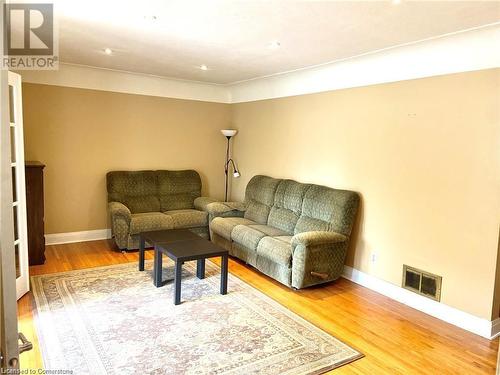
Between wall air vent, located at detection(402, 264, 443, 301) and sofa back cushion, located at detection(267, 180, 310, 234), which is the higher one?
sofa back cushion, located at detection(267, 180, 310, 234)

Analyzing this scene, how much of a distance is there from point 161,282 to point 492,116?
10.7 ft

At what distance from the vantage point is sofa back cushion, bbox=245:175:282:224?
485cm

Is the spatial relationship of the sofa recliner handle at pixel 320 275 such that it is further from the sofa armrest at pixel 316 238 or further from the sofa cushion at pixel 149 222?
the sofa cushion at pixel 149 222

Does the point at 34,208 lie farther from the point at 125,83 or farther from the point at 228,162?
the point at 228,162

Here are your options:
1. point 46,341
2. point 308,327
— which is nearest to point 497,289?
→ point 308,327

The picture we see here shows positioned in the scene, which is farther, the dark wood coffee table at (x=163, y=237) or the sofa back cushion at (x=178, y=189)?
the sofa back cushion at (x=178, y=189)

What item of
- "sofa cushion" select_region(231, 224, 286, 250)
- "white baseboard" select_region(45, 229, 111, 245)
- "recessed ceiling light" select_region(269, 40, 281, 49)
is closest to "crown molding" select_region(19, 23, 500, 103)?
"recessed ceiling light" select_region(269, 40, 281, 49)

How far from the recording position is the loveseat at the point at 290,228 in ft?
12.0

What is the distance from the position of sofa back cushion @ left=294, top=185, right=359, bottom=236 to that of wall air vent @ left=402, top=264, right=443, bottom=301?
0.70 m

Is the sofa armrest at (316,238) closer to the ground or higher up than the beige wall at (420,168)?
closer to the ground

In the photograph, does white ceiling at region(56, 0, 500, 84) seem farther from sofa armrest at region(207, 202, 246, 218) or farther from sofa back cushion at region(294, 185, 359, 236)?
sofa armrest at region(207, 202, 246, 218)

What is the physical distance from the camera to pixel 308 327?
2.98 metres

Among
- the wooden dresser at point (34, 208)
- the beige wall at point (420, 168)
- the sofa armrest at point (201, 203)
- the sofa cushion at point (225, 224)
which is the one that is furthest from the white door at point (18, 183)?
the beige wall at point (420, 168)

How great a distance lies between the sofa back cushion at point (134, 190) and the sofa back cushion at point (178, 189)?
0.10m
